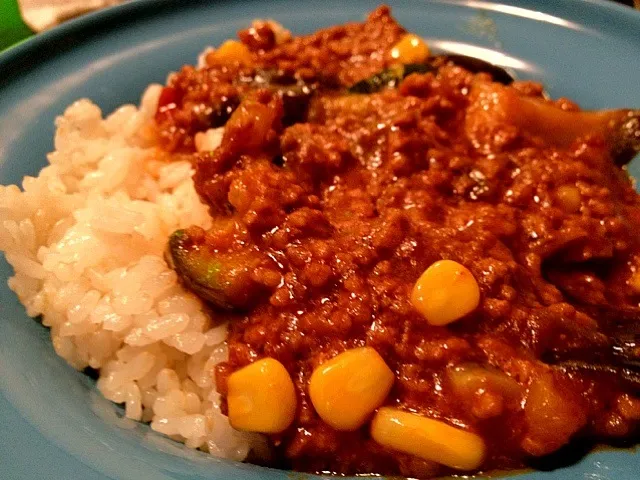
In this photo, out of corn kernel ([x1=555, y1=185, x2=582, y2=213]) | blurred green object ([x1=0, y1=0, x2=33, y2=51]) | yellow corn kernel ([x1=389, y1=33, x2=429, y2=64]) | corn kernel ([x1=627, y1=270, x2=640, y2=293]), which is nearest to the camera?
corn kernel ([x1=627, y1=270, x2=640, y2=293])

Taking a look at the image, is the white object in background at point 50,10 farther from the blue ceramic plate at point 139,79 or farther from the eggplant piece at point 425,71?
the eggplant piece at point 425,71

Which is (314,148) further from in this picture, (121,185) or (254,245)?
(121,185)

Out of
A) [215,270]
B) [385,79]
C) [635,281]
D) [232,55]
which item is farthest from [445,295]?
[232,55]

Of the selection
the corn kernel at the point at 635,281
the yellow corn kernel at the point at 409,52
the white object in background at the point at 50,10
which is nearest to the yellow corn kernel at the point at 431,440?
the corn kernel at the point at 635,281

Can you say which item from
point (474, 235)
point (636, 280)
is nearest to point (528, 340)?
point (474, 235)

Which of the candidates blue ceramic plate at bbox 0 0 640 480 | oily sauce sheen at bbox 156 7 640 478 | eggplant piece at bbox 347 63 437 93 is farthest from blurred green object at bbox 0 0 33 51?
eggplant piece at bbox 347 63 437 93

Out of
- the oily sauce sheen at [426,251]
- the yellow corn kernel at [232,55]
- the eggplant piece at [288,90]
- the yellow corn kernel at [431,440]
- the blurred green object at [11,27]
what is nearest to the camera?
the yellow corn kernel at [431,440]

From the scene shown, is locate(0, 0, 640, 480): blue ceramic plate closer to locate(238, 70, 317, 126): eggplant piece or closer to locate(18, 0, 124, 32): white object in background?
locate(18, 0, 124, 32): white object in background
